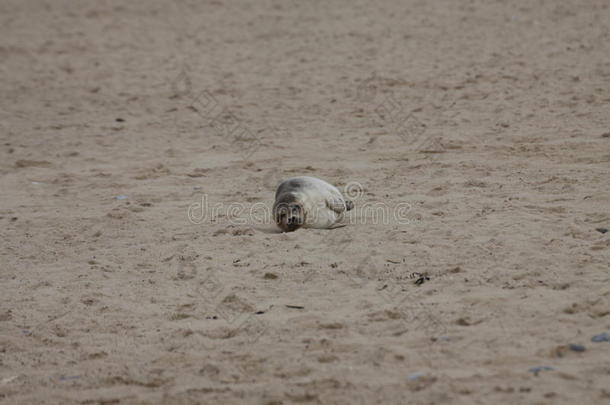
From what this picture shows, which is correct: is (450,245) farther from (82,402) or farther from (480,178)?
(82,402)

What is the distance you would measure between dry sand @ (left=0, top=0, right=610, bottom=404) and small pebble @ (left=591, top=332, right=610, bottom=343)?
0.06 m

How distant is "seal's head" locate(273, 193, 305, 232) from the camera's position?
5504mm

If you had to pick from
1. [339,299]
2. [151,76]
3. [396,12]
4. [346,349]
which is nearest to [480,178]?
[339,299]

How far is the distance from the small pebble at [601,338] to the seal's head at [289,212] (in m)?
2.42

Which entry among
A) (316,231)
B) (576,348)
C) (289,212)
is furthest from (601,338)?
(289,212)

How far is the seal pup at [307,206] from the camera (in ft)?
18.1

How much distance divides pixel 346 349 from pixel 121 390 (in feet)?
3.71

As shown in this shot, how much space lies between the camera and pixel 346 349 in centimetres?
384

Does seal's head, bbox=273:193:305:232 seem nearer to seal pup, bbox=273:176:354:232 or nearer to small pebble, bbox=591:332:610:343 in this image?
seal pup, bbox=273:176:354:232

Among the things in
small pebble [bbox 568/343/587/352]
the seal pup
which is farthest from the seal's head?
small pebble [bbox 568/343/587/352]

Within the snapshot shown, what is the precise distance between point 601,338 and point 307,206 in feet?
8.07

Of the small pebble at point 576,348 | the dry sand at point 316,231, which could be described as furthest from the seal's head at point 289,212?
the small pebble at point 576,348

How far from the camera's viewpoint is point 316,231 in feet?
18.3

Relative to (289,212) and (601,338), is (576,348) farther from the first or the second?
(289,212)
